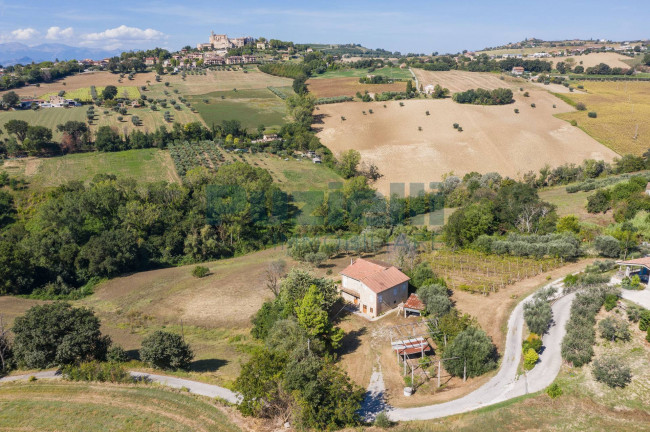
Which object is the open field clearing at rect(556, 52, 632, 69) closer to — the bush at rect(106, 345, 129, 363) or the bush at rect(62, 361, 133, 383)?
the bush at rect(106, 345, 129, 363)

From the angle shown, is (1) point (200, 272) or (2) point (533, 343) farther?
(1) point (200, 272)

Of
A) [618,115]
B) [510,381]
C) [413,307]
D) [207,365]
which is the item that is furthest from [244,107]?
[510,381]

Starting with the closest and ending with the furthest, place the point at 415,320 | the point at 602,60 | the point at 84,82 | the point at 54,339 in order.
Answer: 1. the point at 54,339
2. the point at 415,320
3. the point at 84,82
4. the point at 602,60

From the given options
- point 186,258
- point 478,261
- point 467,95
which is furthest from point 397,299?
point 467,95

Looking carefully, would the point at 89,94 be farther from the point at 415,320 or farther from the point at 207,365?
the point at 415,320

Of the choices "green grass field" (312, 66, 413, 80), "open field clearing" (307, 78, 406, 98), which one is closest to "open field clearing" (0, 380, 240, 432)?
"open field clearing" (307, 78, 406, 98)
